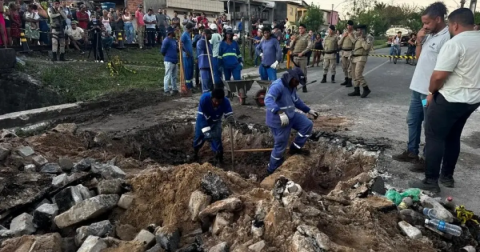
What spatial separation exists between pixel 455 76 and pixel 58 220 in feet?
13.4

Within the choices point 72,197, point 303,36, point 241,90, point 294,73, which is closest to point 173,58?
point 241,90

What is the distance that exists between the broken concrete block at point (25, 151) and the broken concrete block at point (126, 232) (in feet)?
7.81

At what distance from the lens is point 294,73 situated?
5.50 metres

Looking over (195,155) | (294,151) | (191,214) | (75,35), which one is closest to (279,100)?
(294,151)

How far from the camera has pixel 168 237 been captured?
3250mm

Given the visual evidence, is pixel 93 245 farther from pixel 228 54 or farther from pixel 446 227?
pixel 228 54

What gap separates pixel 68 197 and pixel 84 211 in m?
0.41

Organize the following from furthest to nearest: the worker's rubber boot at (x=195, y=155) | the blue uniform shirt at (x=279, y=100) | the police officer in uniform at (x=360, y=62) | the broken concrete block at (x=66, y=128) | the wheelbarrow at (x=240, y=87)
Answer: the police officer in uniform at (x=360, y=62), the wheelbarrow at (x=240, y=87), the worker's rubber boot at (x=195, y=155), the broken concrete block at (x=66, y=128), the blue uniform shirt at (x=279, y=100)

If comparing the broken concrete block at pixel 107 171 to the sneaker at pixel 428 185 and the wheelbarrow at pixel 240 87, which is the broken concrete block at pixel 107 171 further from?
the wheelbarrow at pixel 240 87

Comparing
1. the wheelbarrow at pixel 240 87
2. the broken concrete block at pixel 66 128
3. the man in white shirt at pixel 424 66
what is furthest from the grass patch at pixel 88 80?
the man in white shirt at pixel 424 66

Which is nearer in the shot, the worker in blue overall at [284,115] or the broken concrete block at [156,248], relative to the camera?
the broken concrete block at [156,248]

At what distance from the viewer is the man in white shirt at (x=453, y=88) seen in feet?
12.1

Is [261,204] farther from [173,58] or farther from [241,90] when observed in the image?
[173,58]

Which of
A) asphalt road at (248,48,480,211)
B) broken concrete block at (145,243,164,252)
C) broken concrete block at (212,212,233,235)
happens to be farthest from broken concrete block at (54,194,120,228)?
asphalt road at (248,48,480,211)
